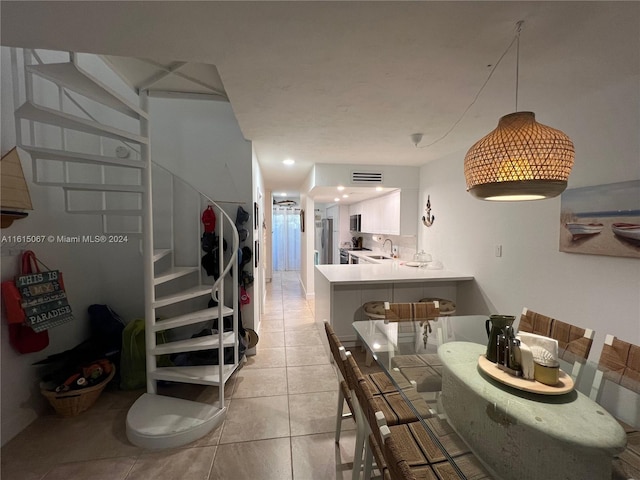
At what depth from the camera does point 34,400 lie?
7.11 ft

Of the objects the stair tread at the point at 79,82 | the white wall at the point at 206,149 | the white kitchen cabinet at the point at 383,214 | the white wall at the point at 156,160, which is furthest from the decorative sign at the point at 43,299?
the white kitchen cabinet at the point at 383,214

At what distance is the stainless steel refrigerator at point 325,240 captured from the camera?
8.00 m

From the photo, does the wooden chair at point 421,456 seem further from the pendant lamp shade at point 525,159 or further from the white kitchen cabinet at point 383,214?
the white kitchen cabinet at point 383,214

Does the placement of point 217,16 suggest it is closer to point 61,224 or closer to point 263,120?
point 263,120

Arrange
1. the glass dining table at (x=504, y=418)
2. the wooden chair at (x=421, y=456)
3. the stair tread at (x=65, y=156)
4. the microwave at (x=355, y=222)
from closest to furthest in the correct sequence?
1. the wooden chair at (x=421, y=456)
2. the glass dining table at (x=504, y=418)
3. the stair tread at (x=65, y=156)
4. the microwave at (x=355, y=222)

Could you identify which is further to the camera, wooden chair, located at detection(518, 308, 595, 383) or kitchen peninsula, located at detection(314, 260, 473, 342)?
kitchen peninsula, located at detection(314, 260, 473, 342)

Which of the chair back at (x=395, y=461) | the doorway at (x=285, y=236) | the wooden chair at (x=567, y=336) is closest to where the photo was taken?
the chair back at (x=395, y=461)

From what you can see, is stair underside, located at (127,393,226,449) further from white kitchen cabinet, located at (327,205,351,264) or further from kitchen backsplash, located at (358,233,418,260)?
white kitchen cabinet, located at (327,205,351,264)

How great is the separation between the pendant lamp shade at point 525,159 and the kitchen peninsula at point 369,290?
6.55 ft

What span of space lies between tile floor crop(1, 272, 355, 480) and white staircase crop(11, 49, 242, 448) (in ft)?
0.46

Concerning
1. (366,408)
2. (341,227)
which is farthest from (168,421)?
(341,227)

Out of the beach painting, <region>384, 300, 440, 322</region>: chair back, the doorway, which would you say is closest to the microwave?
the doorway

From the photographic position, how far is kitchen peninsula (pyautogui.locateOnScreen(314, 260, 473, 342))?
10.2 feet

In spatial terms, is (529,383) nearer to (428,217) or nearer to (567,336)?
(567,336)
